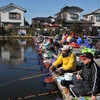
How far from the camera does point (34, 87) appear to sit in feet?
26.3

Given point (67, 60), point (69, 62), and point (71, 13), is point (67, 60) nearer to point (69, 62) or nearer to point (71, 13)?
point (69, 62)

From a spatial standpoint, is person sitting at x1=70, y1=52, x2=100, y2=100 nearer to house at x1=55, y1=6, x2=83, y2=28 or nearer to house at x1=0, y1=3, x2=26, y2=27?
house at x1=0, y1=3, x2=26, y2=27

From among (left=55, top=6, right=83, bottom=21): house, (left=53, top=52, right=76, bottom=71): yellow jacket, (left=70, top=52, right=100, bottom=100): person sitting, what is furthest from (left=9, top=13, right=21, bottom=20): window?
(left=70, top=52, right=100, bottom=100): person sitting

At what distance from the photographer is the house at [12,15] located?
49281mm

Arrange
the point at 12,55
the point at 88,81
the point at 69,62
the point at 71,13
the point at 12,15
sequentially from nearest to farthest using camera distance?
the point at 88,81 → the point at 69,62 → the point at 12,55 → the point at 12,15 → the point at 71,13

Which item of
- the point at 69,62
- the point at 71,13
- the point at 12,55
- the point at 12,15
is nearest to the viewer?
the point at 69,62

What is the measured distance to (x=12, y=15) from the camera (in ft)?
164

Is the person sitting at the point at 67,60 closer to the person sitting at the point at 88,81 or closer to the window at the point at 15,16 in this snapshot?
the person sitting at the point at 88,81

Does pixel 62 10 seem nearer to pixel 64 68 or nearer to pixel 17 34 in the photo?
pixel 17 34

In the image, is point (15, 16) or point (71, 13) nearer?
point (15, 16)

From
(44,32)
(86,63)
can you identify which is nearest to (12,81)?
(86,63)

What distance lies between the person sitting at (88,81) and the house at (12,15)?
45.0m

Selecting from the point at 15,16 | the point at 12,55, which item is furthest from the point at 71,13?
the point at 12,55

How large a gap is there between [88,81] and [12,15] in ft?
152
